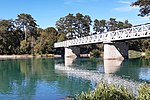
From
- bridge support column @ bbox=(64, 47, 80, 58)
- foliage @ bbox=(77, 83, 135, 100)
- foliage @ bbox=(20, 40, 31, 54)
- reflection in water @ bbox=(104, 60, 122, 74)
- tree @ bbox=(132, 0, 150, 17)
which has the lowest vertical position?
reflection in water @ bbox=(104, 60, 122, 74)

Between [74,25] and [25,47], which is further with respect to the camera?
[74,25]

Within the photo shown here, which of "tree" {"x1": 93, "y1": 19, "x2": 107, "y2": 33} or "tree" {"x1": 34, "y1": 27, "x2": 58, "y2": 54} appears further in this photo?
"tree" {"x1": 93, "y1": 19, "x2": 107, "y2": 33}

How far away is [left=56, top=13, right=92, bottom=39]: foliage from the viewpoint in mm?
102500

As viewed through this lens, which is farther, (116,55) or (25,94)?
(116,55)

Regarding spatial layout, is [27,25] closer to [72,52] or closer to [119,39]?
[72,52]

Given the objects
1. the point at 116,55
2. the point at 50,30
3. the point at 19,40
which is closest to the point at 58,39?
the point at 50,30

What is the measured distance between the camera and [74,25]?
103375 millimetres

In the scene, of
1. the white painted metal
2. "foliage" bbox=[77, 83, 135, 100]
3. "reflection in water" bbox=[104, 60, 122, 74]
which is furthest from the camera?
the white painted metal

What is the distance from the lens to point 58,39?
90500 mm

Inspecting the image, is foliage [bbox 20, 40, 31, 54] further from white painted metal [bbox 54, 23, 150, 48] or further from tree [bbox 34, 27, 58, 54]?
white painted metal [bbox 54, 23, 150, 48]

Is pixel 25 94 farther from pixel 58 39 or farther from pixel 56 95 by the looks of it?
pixel 58 39

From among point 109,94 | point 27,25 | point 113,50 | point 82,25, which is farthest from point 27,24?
point 109,94

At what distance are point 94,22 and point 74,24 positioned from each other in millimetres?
7974

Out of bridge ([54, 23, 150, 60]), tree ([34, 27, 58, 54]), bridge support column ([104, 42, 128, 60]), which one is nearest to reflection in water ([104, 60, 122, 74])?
bridge ([54, 23, 150, 60])
